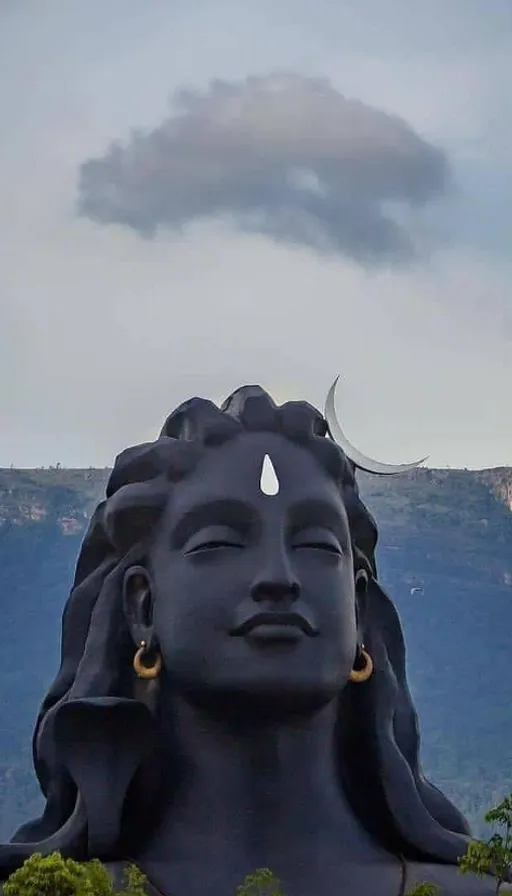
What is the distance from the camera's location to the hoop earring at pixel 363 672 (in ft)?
34.6

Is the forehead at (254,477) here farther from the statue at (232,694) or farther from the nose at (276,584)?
the nose at (276,584)

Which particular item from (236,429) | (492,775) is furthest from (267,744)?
(492,775)

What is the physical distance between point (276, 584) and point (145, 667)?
992 millimetres

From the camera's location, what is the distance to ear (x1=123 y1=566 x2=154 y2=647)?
10367 mm

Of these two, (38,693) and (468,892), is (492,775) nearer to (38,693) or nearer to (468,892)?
(38,693)

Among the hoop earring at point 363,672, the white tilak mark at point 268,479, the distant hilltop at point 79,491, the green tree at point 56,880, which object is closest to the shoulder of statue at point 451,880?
the hoop earring at point 363,672

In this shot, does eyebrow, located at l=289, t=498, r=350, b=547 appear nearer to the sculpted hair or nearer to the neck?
the sculpted hair

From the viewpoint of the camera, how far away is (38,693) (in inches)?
2222

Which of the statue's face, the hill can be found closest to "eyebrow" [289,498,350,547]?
the statue's face

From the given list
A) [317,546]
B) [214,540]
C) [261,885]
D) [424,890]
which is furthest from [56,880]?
[317,546]

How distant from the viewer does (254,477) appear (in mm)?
10242

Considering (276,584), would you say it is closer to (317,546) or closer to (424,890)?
(317,546)

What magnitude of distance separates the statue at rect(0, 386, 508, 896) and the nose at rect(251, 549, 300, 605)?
12mm

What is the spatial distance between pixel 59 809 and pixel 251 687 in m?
1.50
